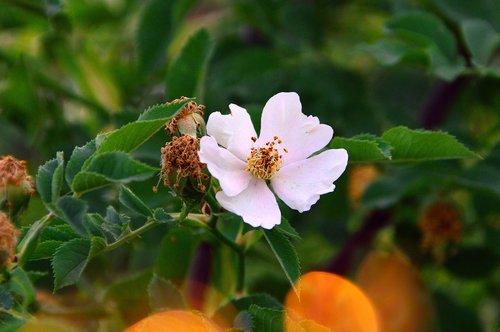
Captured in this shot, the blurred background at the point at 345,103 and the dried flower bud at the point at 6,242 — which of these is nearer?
the dried flower bud at the point at 6,242

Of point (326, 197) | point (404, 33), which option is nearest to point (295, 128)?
point (404, 33)

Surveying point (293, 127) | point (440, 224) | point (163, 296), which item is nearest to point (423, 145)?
point (293, 127)

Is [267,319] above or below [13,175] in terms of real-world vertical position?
below

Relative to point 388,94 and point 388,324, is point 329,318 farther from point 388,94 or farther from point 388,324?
point 388,94

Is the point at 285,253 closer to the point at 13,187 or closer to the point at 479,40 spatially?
the point at 13,187

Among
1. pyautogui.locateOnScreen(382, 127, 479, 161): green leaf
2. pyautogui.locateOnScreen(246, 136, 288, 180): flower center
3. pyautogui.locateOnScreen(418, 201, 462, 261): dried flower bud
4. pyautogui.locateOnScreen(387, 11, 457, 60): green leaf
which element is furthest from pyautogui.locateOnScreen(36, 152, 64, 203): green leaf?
pyautogui.locateOnScreen(418, 201, 462, 261): dried flower bud

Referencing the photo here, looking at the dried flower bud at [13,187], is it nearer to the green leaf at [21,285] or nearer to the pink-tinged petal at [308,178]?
the green leaf at [21,285]

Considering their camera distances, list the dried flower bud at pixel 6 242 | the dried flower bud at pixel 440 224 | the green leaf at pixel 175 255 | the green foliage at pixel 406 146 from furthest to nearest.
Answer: the dried flower bud at pixel 440 224 < the green leaf at pixel 175 255 < the green foliage at pixel 406 146 < the dried flower bud at pixel 6 242

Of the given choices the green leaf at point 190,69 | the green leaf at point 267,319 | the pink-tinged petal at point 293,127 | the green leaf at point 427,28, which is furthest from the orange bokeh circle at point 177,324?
the green leaf at point 427,28
